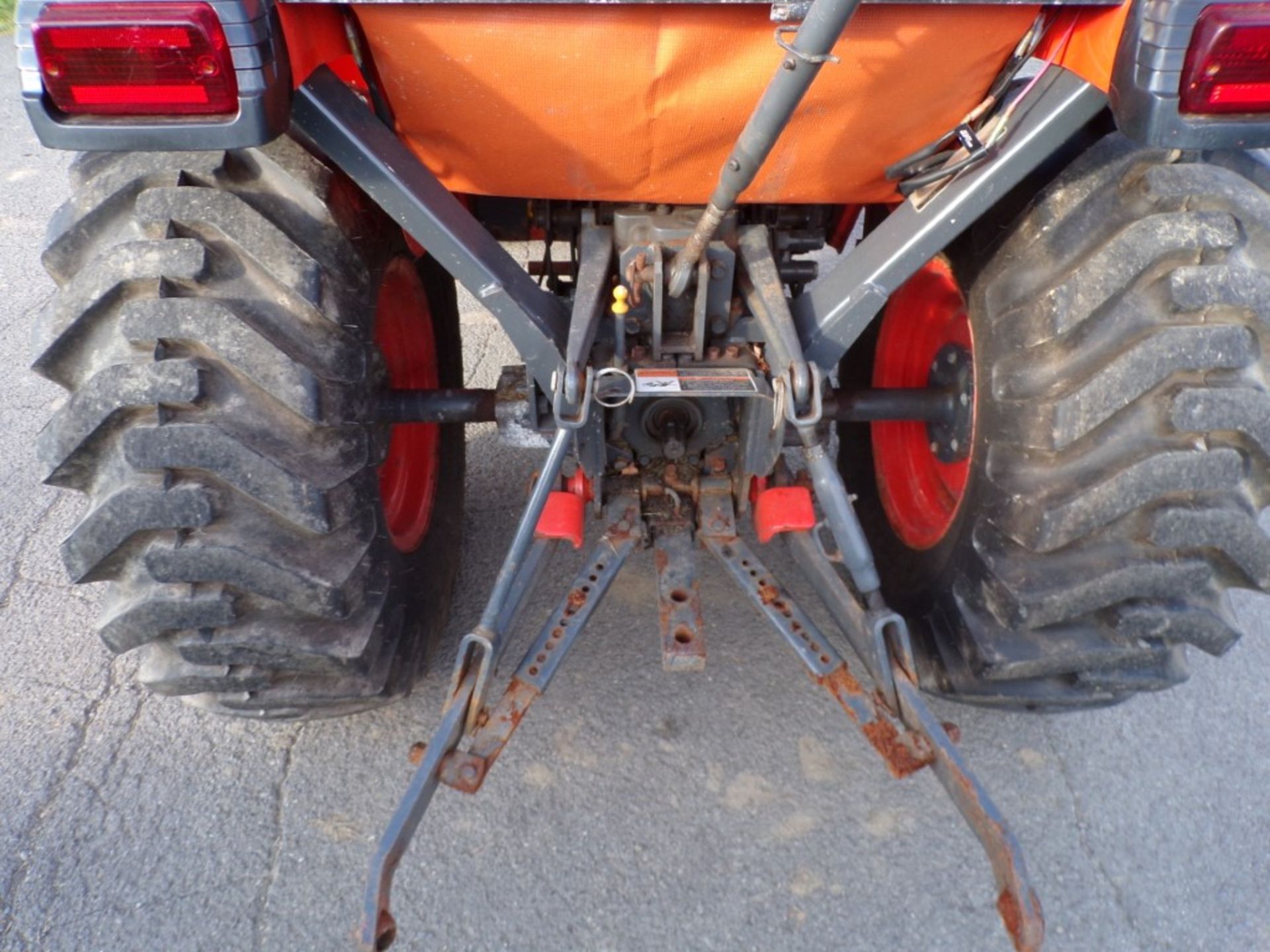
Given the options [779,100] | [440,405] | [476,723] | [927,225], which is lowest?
[476,723]

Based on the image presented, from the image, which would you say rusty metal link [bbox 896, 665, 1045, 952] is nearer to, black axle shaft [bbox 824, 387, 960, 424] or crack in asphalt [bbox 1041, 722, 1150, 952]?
crack in asphalt [bbox 1041, 722, 1150, 952]

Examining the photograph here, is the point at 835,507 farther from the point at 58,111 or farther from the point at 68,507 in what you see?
the point at 68,507

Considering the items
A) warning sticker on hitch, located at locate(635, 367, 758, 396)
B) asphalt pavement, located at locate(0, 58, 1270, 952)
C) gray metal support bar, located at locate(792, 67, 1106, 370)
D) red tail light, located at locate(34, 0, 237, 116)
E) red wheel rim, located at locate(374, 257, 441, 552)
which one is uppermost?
red tail light, located at locate(34, 0, 237, 116)

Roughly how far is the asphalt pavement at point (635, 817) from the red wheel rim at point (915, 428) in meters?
0.52

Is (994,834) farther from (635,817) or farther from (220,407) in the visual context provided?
(220,407)

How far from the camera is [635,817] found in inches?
82.4

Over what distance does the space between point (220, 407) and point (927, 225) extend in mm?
1296

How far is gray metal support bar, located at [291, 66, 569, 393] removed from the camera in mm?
1447

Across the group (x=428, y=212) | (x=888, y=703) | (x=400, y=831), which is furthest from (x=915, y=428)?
(x=400, y=831)

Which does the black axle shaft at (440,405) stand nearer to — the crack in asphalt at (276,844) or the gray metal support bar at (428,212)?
the gray metal support bar at (428,212)

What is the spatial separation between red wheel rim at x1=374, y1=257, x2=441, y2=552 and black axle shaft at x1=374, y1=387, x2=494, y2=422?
0.26 meters

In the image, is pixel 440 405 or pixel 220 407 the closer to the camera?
pixel 220 407

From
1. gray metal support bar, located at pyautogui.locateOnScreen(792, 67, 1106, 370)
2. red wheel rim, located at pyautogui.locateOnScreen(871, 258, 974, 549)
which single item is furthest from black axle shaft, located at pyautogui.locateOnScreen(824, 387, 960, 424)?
gray metal support bar, located at pyautogui.locateOnScreen(792, 67, 1106, 370)

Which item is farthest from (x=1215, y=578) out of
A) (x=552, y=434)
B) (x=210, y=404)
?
(x=210, y=404)
